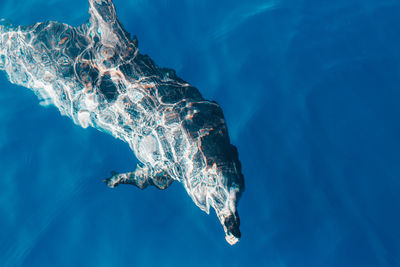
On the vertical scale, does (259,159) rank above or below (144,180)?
above

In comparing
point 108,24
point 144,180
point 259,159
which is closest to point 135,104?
point 144,180

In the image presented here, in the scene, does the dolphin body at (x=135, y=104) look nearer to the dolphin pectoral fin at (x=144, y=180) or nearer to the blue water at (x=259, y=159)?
the dolphin pectoral fin at (x=144, y=180)

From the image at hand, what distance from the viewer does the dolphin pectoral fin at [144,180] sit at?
615cm

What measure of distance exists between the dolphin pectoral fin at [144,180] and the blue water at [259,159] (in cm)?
58

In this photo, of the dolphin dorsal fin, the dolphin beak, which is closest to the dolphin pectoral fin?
the dolphin beak

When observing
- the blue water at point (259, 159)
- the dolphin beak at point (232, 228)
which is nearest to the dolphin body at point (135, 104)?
the dolphin beak at point (232, 228)

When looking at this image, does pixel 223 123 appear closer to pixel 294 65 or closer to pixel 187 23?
pixel 294 65

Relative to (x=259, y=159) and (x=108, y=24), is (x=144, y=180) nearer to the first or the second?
(x=259, y=159)

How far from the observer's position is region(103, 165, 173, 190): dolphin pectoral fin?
20.2 feet

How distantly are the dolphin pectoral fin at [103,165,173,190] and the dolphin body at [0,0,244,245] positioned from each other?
0.06ft

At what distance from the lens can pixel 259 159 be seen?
668cm

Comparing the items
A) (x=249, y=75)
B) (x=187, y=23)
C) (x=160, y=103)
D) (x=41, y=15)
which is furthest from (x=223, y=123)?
(x=41, y=15)

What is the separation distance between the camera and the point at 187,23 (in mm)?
7910

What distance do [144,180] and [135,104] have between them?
1493mm
